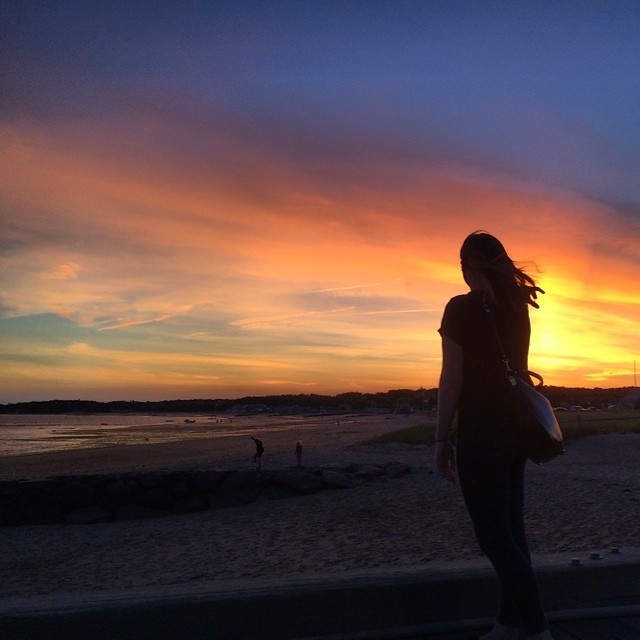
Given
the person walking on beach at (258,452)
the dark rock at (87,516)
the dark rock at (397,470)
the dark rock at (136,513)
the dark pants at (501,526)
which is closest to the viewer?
the dark pants at (501,526)

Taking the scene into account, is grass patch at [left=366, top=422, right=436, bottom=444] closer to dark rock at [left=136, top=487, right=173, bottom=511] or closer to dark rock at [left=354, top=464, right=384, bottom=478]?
dark rock at [left=354, top=464, right=384, bottom=478]

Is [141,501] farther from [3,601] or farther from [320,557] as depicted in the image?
[3,601]

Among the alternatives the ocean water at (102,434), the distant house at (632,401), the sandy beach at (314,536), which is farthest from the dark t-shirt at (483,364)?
the distant house at (632,401)

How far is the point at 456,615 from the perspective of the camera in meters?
2.66

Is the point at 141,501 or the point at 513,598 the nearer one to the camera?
the point at 513,598

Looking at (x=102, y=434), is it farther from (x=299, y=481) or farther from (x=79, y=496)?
(x=299, y=481)

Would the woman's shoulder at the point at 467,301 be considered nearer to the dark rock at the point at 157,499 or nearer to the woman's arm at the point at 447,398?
the woman's arm at the point at 447,398

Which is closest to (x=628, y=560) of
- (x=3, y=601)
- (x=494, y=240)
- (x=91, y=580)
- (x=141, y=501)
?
(x=494, y=240)

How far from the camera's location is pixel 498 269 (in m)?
2.81

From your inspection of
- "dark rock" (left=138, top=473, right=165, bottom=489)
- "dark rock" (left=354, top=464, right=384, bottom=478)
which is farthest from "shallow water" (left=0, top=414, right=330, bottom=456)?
"dark rock" (left=354, top=464, right=384, bottom=478)

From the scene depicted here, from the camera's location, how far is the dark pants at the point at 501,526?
8.28 feet

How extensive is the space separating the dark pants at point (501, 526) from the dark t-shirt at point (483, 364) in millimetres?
84

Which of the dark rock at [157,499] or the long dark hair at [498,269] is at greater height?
the long dark hair at [498,269]

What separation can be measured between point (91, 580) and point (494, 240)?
708 centimetres
